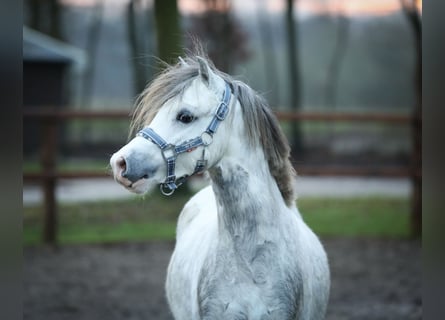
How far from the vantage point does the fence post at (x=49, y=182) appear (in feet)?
28.0

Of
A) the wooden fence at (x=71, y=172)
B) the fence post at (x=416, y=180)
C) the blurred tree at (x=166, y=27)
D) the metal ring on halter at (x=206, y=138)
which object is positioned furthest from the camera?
the blurred tree at (x=166, y=27)

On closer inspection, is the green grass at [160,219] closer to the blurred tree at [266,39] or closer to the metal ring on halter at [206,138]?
the metal ring on halter at [206,138]

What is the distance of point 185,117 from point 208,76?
8.4 inches

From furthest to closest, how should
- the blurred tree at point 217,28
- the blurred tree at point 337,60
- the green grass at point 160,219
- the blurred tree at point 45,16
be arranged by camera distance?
1. the blurred tree at point 337,60
2. the blurred tree at point 45,16
3. the blurred tree at point 217,28
4. the green grass at point 160,219

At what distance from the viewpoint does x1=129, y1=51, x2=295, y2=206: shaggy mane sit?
8.82 ft

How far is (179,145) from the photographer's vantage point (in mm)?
2551

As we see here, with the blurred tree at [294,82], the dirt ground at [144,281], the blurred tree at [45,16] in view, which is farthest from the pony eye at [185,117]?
the blurred tree at [45,16]

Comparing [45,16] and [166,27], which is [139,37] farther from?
[166,27]

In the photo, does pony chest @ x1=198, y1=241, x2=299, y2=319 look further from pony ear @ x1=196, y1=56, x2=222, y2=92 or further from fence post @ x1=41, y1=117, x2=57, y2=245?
fence post @ x1=41, y1=117, x2=57, y2=245

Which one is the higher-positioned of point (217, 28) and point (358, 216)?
point (217, 28)

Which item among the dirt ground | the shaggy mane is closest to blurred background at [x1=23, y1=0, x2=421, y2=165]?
the dirt ground

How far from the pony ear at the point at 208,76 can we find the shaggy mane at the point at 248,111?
47 mm

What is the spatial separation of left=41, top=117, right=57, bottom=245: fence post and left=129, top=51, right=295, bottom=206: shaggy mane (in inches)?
233

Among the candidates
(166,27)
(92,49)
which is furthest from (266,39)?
(166,27)
